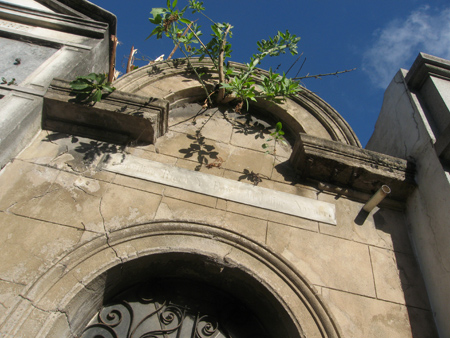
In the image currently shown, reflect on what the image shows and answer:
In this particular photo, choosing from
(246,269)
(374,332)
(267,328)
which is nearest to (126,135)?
(246,269)

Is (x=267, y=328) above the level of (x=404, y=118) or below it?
below

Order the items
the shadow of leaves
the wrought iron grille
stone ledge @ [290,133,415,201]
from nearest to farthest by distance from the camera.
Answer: the wrought iron grille, stone ledge @ [290,133,415,201], the shadow of leaves

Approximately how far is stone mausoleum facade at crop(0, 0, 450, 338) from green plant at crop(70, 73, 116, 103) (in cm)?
10

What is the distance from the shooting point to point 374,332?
2625mm

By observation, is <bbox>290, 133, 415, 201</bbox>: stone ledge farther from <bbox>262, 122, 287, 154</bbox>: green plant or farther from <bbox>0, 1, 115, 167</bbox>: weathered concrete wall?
<bbox>0, 1, 115, 167</bbox>: weathered concrete wall

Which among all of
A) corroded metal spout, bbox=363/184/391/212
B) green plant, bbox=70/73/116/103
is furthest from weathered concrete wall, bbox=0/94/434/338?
green plant, bbox=70/73/116/103

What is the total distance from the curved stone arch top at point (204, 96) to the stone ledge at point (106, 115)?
0.70 metres

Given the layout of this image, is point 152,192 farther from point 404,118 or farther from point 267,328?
point 404,118

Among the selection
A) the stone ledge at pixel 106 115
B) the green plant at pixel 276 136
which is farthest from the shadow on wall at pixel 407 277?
the stone ledge at pixel 106 115

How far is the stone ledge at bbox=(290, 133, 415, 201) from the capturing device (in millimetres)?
3598

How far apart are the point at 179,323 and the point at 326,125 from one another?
10.2ft

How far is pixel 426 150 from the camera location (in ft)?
11.7

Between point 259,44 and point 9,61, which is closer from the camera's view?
point 9,61

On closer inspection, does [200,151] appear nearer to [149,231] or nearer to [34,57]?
[149,231]
